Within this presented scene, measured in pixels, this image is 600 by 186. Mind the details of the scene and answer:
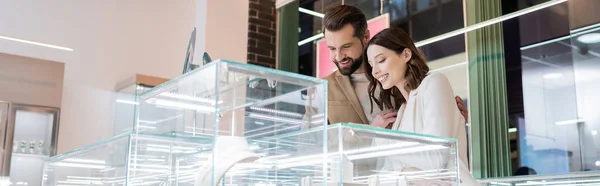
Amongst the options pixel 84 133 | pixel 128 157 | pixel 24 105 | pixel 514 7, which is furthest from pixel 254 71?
pixel 84 133

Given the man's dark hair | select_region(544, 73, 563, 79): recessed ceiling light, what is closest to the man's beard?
the man's dark hair

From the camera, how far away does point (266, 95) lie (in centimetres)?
172

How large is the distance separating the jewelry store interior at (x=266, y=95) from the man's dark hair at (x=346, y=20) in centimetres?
32

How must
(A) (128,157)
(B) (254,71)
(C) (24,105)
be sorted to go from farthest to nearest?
(C) (24,105), (A) (128,157), (B) (254,71)

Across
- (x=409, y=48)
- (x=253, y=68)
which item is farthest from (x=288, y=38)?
(x=253, y=68)

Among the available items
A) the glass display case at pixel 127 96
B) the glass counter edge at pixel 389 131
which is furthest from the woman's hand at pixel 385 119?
the glass display case at pixel 127 96

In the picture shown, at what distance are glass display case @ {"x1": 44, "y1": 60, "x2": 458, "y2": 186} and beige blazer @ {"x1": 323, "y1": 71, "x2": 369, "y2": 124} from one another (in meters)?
1.19

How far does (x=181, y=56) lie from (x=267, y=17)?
111 centimetres

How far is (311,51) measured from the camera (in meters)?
6.94

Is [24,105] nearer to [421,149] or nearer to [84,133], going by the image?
[84,133]

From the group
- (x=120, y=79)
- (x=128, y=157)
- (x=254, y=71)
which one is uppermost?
(x=120, y=79)

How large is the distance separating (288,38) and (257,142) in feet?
18.4

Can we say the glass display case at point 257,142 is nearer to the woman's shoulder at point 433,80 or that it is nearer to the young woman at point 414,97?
the young woman at point 414,97

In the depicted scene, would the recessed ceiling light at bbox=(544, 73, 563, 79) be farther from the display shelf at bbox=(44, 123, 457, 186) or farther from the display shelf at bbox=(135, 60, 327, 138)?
the display shelf at bbox=(135, 60, 327, 138)
